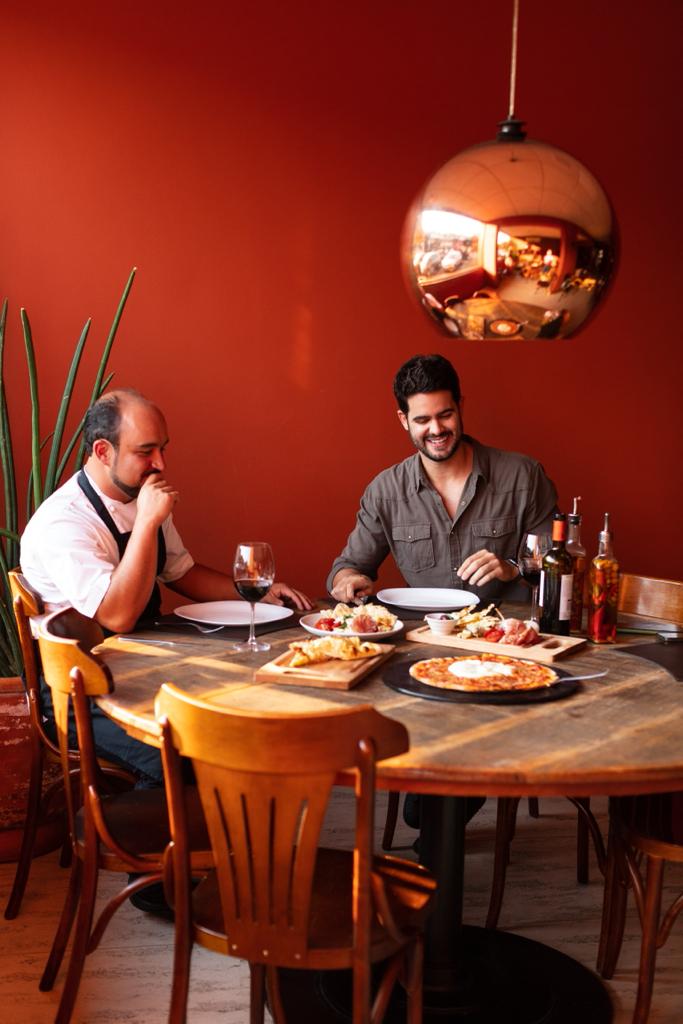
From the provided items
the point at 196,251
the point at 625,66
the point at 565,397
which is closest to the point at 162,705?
the point at 196,251

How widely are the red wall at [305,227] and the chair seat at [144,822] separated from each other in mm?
1596

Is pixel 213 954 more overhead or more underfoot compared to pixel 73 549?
more underfoot

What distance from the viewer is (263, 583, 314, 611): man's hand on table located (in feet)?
9.91

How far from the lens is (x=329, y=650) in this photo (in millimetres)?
2334

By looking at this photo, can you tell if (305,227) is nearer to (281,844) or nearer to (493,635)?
(493,635)

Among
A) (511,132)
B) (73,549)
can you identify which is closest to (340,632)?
(73,549)

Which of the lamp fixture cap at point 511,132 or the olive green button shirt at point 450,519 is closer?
the lamp fixture cap at point 511,132

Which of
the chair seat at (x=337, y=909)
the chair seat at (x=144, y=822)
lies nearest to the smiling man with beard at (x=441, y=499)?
the chair seat at (x=144, y=822)

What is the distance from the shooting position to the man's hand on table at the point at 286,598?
3021 mm

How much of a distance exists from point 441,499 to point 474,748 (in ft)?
5.94

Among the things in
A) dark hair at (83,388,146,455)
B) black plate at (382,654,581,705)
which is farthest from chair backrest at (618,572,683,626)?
dark hair at (83,388,146,455)

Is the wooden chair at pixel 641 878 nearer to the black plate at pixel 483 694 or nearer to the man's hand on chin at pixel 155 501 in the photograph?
the black plate at pixel 483 694

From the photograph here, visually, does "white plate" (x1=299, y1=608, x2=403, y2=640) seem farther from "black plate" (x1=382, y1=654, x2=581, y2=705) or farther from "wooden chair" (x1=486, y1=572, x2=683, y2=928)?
"wooden chair" (x1=486, y1=572, x2=683, y2=928)

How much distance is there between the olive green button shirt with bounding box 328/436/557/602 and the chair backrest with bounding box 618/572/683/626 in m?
0.41
